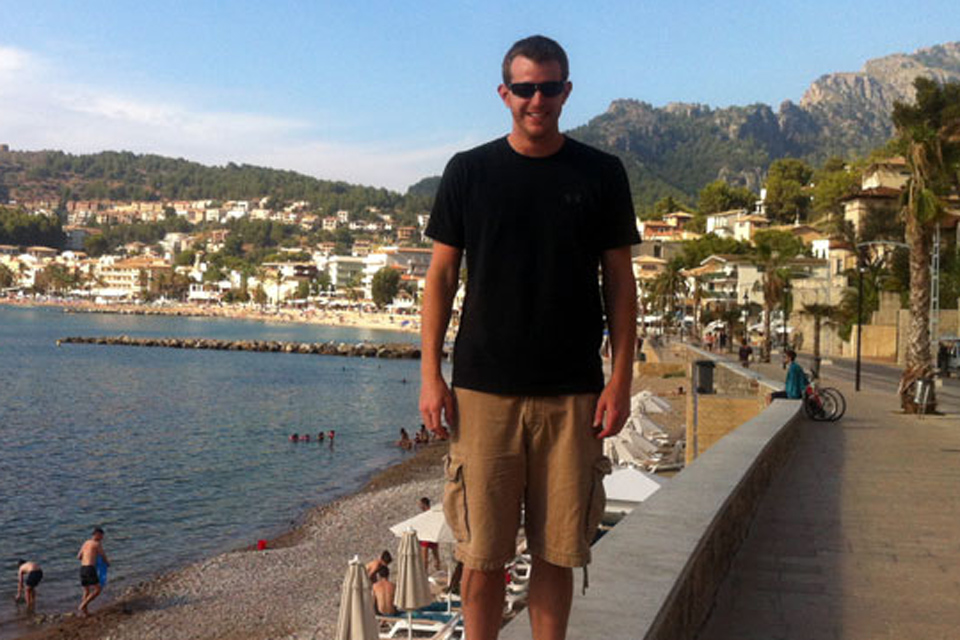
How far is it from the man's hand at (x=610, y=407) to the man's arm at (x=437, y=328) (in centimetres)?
43

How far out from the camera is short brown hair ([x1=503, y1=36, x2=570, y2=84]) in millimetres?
2992

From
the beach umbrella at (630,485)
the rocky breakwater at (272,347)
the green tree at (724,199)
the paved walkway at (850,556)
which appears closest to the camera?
the paved walkway at (850,556)

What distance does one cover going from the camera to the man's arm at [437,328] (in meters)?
3.00

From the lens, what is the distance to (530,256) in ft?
9.58

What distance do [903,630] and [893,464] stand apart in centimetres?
698

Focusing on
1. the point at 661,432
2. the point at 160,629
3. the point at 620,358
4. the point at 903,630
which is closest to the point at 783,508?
the point at 903,630

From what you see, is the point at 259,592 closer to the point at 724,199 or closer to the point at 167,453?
the point at 167,453

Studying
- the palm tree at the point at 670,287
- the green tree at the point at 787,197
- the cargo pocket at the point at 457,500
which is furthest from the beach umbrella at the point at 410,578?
the green tree at the point at 787,197

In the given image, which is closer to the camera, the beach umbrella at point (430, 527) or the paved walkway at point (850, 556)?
the paved walkway at point (850, 556)

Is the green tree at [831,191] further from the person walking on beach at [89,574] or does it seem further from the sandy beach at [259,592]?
the person walking on beach at [89,574]

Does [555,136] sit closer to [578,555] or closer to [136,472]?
[578,555]

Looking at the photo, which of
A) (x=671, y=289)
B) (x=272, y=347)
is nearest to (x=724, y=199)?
(x=671, y=289)

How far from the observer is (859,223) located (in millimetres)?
65750

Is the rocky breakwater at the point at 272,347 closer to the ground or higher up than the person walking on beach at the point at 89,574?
closer to the ground
